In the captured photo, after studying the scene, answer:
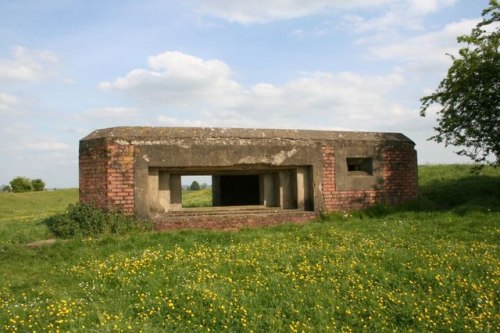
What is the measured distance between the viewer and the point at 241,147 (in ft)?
31.0

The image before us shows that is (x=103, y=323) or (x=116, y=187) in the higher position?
(x=116, y=187)

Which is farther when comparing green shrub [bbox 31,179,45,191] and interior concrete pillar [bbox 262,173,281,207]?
green shrub [bbox 31,179,45,191]

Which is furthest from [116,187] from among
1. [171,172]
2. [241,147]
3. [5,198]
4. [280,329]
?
[5,198]

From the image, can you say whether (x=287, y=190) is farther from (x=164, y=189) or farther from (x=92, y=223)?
(x=92, y=223)

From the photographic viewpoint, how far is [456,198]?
12172 mm

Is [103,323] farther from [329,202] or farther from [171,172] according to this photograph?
[329,202]

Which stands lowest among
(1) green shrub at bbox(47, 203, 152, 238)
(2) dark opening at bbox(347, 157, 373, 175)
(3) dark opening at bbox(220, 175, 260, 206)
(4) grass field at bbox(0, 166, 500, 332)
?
(4) grass field at bbox(0, 166, 500, 332)

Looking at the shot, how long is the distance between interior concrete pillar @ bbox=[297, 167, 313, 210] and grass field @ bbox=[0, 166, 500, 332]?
1522 mm

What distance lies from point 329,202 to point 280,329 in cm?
581

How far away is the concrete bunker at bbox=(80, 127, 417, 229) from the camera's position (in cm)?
877

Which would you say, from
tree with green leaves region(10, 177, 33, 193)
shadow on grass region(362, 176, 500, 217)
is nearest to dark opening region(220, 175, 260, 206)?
shadow on grass region(362, 176, 500, 217)

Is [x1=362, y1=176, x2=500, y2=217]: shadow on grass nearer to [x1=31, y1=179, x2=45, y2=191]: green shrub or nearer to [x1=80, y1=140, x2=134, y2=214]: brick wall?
[x1=80, y1=140, x2=134, y2=214]: brick wall

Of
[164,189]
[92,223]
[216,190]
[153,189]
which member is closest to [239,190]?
[216,190]

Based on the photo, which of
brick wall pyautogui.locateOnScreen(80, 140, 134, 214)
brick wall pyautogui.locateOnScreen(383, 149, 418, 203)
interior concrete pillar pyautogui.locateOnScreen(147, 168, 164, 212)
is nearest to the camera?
brick wall pyautogui.locateOnScreen(80, 140, 134, 214)
